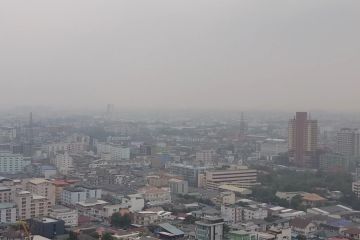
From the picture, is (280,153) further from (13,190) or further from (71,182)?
(13,190)

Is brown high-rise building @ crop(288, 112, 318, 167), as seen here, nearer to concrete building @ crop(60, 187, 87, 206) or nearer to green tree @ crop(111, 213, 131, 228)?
concrete building @ crop(60, 187, 87, 206)

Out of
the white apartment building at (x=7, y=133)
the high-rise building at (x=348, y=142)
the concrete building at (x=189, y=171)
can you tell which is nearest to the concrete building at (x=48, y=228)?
the concrete building at (x=189, y=171)

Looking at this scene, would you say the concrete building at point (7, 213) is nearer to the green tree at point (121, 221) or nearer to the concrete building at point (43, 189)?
the concrete building at point (43, 189)

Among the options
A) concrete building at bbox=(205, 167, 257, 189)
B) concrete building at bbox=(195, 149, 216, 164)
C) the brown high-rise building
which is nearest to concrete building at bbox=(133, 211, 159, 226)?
concrete building at bbox=(205, 167, 257, 189)

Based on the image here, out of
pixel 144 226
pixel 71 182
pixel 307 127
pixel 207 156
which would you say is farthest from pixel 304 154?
pixel 144 226

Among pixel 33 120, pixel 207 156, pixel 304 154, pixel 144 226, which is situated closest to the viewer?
pixel 144 226

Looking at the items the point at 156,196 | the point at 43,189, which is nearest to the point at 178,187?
the point at 156,196
